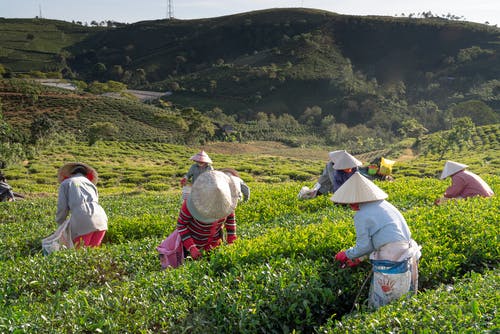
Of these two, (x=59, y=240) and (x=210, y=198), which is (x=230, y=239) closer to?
(x=210, y=198)

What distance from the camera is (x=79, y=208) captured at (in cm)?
727

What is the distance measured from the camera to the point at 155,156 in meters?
47.9

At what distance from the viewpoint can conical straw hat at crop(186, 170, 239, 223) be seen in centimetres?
507

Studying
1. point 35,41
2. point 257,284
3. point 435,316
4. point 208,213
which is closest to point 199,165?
point 208,213

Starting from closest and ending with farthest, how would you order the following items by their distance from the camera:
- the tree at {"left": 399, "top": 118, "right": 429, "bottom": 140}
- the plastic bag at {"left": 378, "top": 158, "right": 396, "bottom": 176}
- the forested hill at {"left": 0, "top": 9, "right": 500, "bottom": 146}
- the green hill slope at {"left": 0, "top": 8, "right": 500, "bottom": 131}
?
the plastic bag at {"left": 378, "top": 158, "right": 396, "bottom": 176} < the tree at {"left": 399, "top": 118, "right": 429, "bottom": 140} < the forested hill at {"left": 0, "top": 9, "right": 500, "bottom": 146} < the green hill slope at {"left": 0, "top": 8, "right": 500, "bottom": 131}

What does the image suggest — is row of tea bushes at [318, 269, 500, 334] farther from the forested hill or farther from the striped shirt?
the forested hill

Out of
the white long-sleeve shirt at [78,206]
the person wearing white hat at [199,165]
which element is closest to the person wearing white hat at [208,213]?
the white long-sleeve shirt at [78,206]

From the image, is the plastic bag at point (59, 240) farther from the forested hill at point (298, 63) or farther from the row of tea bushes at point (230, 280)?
the forested hill at point (298, 63)

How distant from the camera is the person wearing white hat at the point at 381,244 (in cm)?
464

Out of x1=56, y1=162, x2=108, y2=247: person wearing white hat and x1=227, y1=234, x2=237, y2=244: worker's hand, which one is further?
x1=56, y1=162, x2=108, y2=247: person wearing white hat

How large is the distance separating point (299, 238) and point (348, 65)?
11634cm

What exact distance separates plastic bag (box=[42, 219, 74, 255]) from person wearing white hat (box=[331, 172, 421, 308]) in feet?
15.9

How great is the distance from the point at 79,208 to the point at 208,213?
10.3 feet

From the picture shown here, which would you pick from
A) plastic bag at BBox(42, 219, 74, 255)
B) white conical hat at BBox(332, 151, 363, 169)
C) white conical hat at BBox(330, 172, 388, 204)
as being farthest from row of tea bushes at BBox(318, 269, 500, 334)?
white conical hat at BBox(332, 151, 363, 169)
